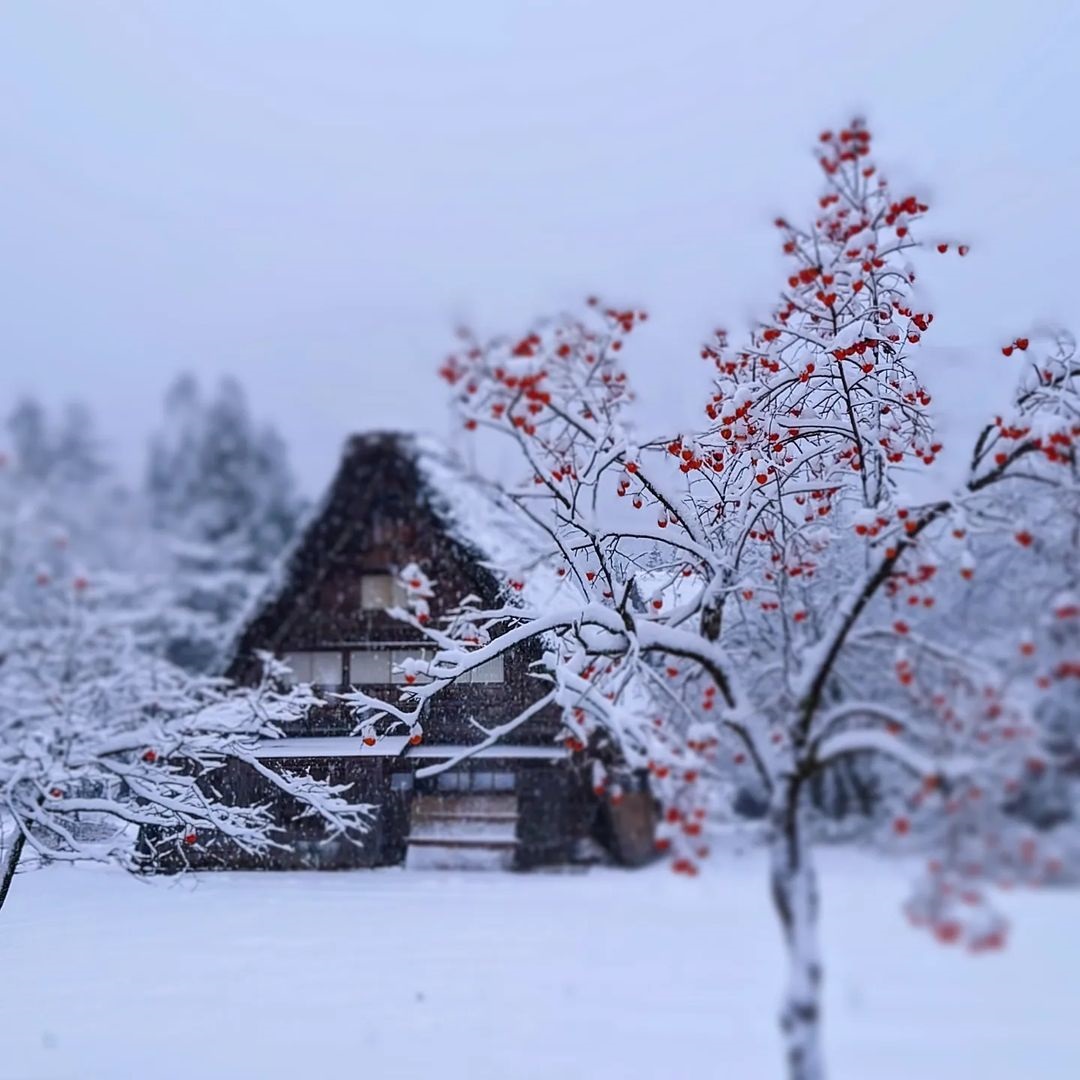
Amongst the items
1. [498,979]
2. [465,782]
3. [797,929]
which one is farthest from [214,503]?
[797,929]

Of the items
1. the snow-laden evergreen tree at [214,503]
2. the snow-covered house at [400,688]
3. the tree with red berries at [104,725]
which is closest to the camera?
the snow-covered house at [400,688]

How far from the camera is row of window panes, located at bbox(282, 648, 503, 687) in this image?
2715 mm

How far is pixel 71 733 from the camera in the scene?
2809 mm

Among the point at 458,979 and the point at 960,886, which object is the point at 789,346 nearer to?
the point at 960,886

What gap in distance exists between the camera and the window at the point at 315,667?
2924mm

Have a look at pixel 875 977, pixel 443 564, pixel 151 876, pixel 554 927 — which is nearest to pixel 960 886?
pixel 875 977

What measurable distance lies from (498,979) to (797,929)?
2.46ft

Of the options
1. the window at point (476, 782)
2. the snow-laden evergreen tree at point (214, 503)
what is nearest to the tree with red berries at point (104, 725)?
the snow-laden evergreen tree at point (214, 503)

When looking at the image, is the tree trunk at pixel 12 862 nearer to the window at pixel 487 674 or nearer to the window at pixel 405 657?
the window at pixel 405 657

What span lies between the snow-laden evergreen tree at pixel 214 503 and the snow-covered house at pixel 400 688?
0.09 m

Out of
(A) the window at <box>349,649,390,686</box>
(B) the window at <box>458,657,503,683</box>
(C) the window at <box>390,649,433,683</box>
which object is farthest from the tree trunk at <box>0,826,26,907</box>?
(B) the window at <box>458,657,503,683</box>

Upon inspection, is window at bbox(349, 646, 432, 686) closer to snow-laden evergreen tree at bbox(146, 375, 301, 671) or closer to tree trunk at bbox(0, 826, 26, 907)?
snow-laden evergreen tree at bbox(146, 375, 301, 671)

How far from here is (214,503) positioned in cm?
295

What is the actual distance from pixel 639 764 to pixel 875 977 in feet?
2.15
